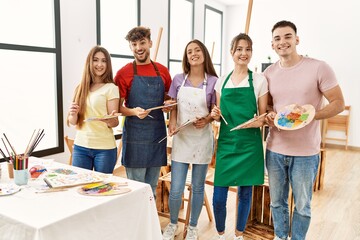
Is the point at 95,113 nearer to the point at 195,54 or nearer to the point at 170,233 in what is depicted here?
the point at 195,54

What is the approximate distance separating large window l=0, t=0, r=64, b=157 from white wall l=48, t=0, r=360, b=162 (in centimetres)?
11

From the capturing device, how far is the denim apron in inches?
93.4

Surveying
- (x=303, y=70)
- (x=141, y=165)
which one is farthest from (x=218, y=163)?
(x=303, y=70)

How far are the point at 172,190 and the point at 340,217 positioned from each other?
72.4 inches

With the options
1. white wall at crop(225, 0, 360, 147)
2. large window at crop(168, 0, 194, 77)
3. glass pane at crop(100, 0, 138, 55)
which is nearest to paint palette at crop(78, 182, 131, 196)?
glass pane at crop(100, 0, 138, 55)

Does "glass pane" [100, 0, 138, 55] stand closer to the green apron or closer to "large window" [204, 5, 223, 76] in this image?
"large window" [204, 5, 223, 76]

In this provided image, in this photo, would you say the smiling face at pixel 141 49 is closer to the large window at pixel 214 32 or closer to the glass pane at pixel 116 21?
the glass pane at pixel 116 21

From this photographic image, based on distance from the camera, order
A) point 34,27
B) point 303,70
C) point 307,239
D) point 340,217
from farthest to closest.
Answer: point 34,27 → point 340,217 → point 307,239 → point 303,70

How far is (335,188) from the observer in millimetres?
4164

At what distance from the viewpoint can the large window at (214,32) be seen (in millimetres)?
7371

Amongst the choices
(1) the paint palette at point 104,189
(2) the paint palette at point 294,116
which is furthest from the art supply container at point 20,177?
(2) the paint palette at point 294,116

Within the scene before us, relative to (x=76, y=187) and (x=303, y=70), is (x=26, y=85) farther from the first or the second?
(x=303, y=70)

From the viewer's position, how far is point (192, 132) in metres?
2.35

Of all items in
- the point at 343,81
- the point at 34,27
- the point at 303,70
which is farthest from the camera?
the point at 343,81
